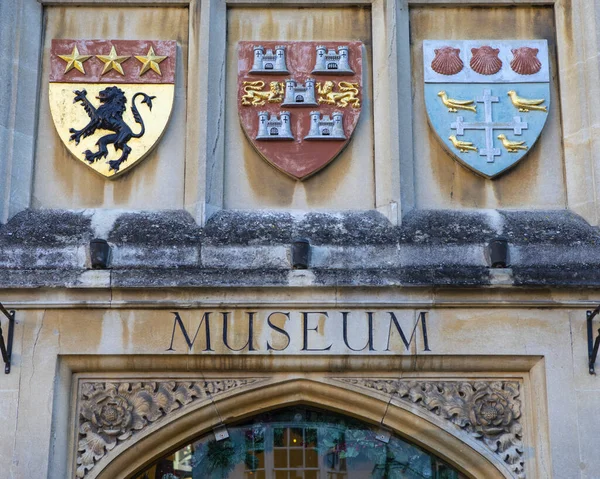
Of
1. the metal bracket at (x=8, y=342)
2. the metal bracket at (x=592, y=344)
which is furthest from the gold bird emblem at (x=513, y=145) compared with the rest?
→ the metal bracket at (x=8, y=342)

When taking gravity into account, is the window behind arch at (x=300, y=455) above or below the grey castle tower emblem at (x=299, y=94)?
below

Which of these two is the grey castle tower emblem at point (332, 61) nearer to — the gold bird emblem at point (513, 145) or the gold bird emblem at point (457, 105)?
the gold bird emblem at point (457, 105)

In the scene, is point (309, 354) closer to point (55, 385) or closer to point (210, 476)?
point (210, 476)

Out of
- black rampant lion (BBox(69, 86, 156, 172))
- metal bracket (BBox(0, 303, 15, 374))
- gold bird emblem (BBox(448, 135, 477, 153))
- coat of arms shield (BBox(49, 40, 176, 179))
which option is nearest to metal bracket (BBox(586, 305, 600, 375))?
gold bird emblem (BBox(448, 135, 477, 153))

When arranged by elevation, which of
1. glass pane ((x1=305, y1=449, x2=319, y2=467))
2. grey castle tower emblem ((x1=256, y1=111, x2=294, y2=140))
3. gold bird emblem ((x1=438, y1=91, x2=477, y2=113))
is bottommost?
glass pane ((x1=305, y1=449, x2=319, y2=467))

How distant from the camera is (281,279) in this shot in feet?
32.8

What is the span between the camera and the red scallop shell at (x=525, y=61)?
36.1 ft

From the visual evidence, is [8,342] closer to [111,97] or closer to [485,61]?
[111,97]

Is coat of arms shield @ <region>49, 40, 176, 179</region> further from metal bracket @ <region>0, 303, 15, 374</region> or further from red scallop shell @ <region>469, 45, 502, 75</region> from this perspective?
red scallop shell @ <region>469, 45, 502, 75</region>

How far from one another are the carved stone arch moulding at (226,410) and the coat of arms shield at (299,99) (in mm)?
2008

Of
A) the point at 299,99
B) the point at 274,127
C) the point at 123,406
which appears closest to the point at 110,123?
the point at 274,127

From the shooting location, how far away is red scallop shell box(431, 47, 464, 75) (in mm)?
11000

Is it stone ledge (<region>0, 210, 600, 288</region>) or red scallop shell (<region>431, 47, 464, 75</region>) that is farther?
red scallop shell (<region>431, 47, 464, 75</region>)

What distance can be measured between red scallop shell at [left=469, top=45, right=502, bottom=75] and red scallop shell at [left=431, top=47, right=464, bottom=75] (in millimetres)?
131
